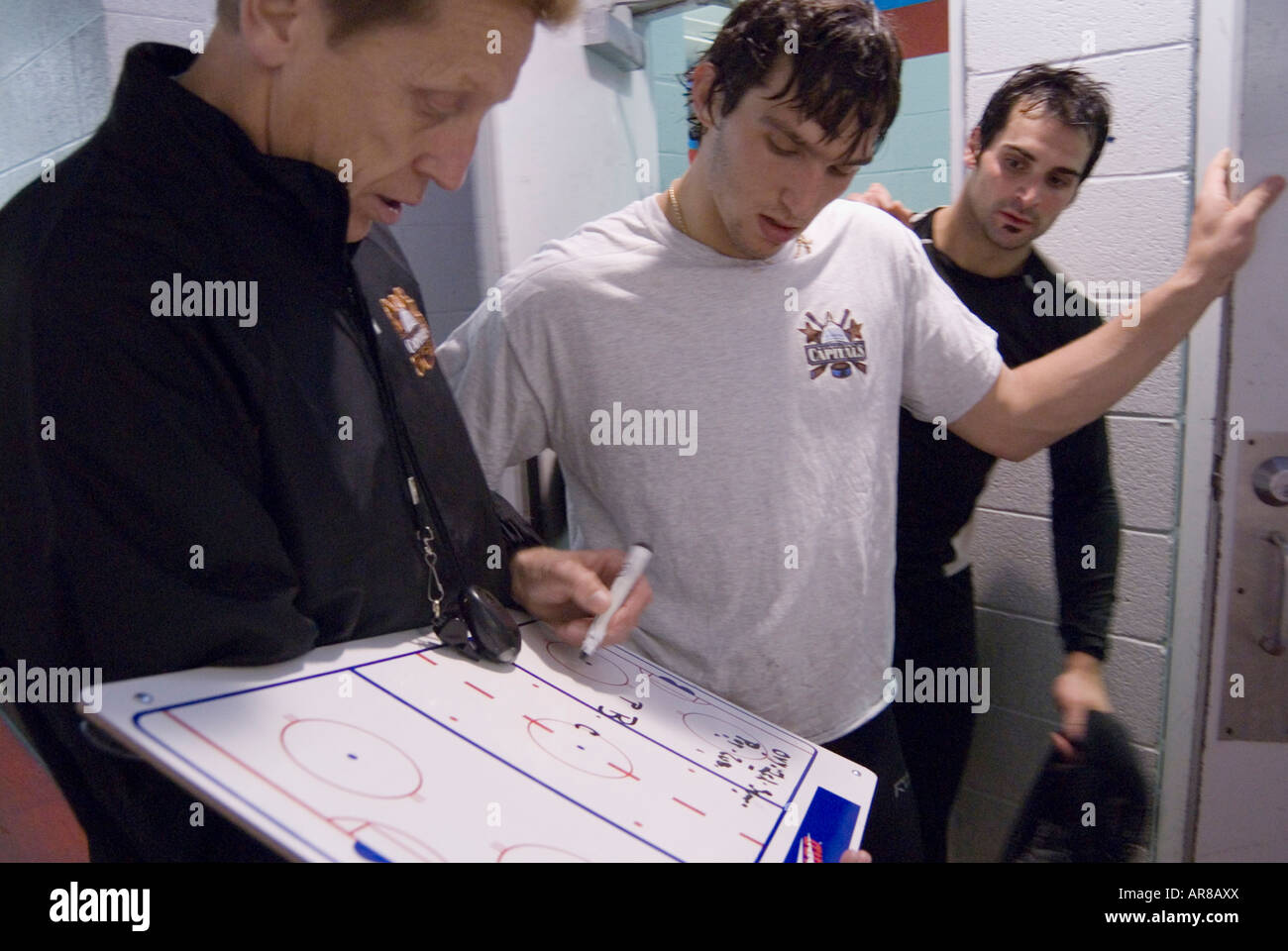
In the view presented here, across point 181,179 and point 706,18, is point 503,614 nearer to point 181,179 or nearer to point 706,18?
point 181,179

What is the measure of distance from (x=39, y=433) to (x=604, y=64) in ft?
4.55

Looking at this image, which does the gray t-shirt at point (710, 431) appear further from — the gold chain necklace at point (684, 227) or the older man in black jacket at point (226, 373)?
the older man in black jacket at point (226, 373)

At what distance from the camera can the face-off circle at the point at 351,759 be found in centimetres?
48

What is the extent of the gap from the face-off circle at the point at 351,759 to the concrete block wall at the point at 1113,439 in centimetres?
127

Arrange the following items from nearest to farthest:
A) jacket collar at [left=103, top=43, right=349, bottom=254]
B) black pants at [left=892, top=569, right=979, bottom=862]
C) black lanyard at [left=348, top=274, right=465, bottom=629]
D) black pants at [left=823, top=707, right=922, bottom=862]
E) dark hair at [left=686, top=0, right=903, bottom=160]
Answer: jacket collar at [left=103, top=43, right=349, bottom=254] → black lanyard at [left=348, top=274, right=465, bottom=629] → dark hair at [left=686, top=0, right=903, bottom=160] → black pants at [left=823, top=707, right=922, bottom=862] → black pants at [left=892, top=569, right=979, bottom=862]

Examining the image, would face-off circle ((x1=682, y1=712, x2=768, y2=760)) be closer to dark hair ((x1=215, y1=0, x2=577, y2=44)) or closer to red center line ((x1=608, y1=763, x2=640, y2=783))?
red center line ((x1=608, y1=763, x2=640, y2=783))

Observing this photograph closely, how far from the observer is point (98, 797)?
0.53 metres

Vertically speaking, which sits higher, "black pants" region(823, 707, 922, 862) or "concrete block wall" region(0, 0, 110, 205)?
"concrete block wall" region(0, 0, 110, 205)

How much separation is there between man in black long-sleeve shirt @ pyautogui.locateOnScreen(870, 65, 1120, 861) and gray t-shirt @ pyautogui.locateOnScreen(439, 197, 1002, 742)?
15.0 inches

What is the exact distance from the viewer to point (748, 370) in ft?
3.06

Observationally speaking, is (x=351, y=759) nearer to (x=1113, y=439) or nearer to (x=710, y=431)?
(x=710, y=431)

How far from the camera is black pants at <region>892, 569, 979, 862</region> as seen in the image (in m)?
1.33

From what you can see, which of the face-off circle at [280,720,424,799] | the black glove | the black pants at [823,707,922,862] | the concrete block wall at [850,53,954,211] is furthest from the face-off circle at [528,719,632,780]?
the concrete block wall at [850,53,954,211]

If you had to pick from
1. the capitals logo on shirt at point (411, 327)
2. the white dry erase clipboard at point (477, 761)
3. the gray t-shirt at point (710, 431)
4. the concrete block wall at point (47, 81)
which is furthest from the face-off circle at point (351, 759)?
the concrete block wall at point (47, 81)
